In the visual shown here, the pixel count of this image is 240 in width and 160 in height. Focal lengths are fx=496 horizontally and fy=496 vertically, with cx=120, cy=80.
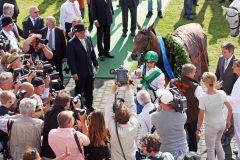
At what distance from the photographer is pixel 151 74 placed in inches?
321

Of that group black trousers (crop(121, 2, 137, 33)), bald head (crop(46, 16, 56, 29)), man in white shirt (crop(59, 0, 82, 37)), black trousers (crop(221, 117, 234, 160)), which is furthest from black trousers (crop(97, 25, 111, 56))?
black trousers (crop(221, 117, 234, 160))

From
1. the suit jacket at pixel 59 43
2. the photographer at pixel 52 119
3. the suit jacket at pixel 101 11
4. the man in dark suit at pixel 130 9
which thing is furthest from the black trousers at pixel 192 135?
the man in dark suit at pixel 130 9

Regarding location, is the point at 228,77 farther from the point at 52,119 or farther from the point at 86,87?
the point at 52,119

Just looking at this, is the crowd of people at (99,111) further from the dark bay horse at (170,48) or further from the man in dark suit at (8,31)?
the dark bay horse at (170,48)

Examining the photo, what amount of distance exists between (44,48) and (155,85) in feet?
8.12

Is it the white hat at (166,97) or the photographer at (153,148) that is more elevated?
the white hat at (166,97)

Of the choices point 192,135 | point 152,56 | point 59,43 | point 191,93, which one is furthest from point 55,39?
point 192,135

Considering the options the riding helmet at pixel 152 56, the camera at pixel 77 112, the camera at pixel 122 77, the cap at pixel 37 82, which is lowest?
the camera at pixel 77 112

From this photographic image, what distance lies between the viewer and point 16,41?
9.95 meters

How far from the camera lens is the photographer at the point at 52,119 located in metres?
6.47

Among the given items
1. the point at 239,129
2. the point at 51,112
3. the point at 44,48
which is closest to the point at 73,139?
the point at 51,112

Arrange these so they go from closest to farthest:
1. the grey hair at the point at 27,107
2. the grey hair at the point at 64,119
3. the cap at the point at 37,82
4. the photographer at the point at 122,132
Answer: the grey hair at the point at 64,119 → the photographer at the point at 122,132 → the grey hair at the point at 27,107 → the cap at the point at 37,82

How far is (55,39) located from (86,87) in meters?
1.21

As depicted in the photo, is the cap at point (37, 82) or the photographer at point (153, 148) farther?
the cap at point (37, 82)
